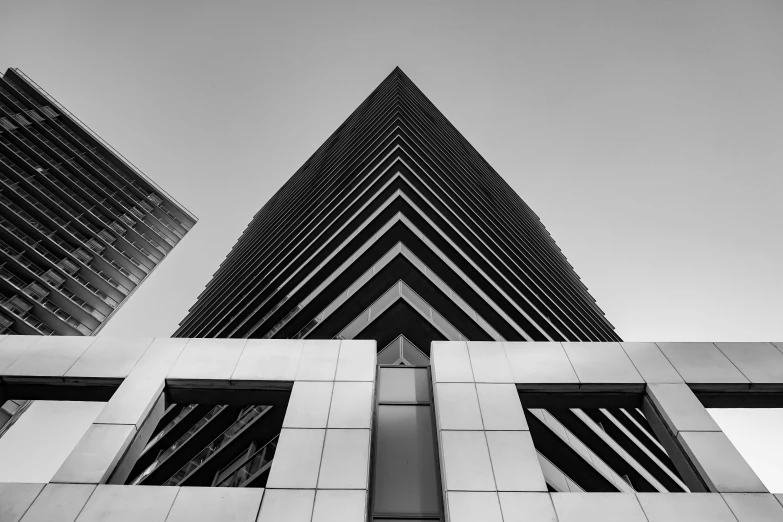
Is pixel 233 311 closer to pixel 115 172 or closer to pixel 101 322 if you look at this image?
pixel 101 322

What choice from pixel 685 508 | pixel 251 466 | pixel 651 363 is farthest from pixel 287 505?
pixel 651 363

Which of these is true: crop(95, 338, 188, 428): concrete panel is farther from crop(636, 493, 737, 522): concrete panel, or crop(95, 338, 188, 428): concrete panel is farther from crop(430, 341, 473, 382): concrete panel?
crop(636, 493, 737, 522): concrete panel

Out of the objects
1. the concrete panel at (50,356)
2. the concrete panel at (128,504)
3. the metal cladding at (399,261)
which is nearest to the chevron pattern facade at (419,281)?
the metal cladding at (399,261)

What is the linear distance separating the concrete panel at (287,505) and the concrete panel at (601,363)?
7.51 metres

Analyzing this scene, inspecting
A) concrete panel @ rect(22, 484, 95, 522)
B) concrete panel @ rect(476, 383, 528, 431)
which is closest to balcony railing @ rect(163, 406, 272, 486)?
concrete panel @ rect(22, 484, 95, 522)

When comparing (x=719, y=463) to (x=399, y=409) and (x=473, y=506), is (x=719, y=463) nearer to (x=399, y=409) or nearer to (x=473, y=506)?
(x=473, y=506)

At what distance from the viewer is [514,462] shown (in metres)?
10.1

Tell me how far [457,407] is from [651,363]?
18.5 feet

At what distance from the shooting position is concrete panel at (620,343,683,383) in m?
12.5

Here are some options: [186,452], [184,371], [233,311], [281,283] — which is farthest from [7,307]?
[184,371]

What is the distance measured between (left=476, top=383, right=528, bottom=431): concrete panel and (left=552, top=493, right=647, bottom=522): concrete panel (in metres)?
1.89

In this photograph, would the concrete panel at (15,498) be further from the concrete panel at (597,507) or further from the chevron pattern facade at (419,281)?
the concrete panel at (597,507)

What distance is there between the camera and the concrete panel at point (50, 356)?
42.4 ft

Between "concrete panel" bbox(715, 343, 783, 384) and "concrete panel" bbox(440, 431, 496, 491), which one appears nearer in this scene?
"concrete panel" bbox(440, 431, 496, 491)
